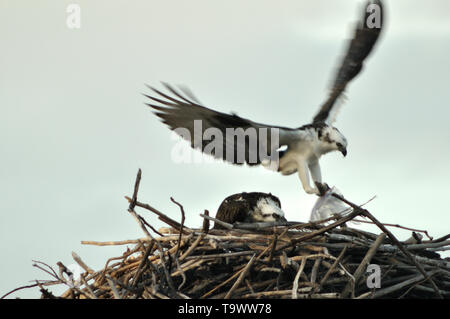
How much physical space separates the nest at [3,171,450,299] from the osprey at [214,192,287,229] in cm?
47

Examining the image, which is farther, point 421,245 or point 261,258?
point 421,245

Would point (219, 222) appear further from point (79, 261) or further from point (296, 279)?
point (79, 261)

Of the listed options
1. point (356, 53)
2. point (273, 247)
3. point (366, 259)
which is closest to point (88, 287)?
point (273, 247)

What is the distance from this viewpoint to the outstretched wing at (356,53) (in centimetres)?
552

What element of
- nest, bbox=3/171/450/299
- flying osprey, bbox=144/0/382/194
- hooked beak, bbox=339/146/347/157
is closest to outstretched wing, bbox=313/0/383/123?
flying osprey, bbox=144/0/382/194

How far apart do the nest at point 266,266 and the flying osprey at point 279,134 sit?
1007mm

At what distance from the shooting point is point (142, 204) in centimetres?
402

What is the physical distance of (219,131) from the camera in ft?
17.3

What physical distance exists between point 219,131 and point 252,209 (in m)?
0.67

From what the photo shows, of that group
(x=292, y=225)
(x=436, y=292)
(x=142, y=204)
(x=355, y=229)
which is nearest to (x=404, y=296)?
(x=436, y=292)

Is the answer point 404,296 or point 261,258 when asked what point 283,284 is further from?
point 404,296

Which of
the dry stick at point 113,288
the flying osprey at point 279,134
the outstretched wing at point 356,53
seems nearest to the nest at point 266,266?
the dry stick at point 113,288

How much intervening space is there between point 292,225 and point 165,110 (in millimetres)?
1354
